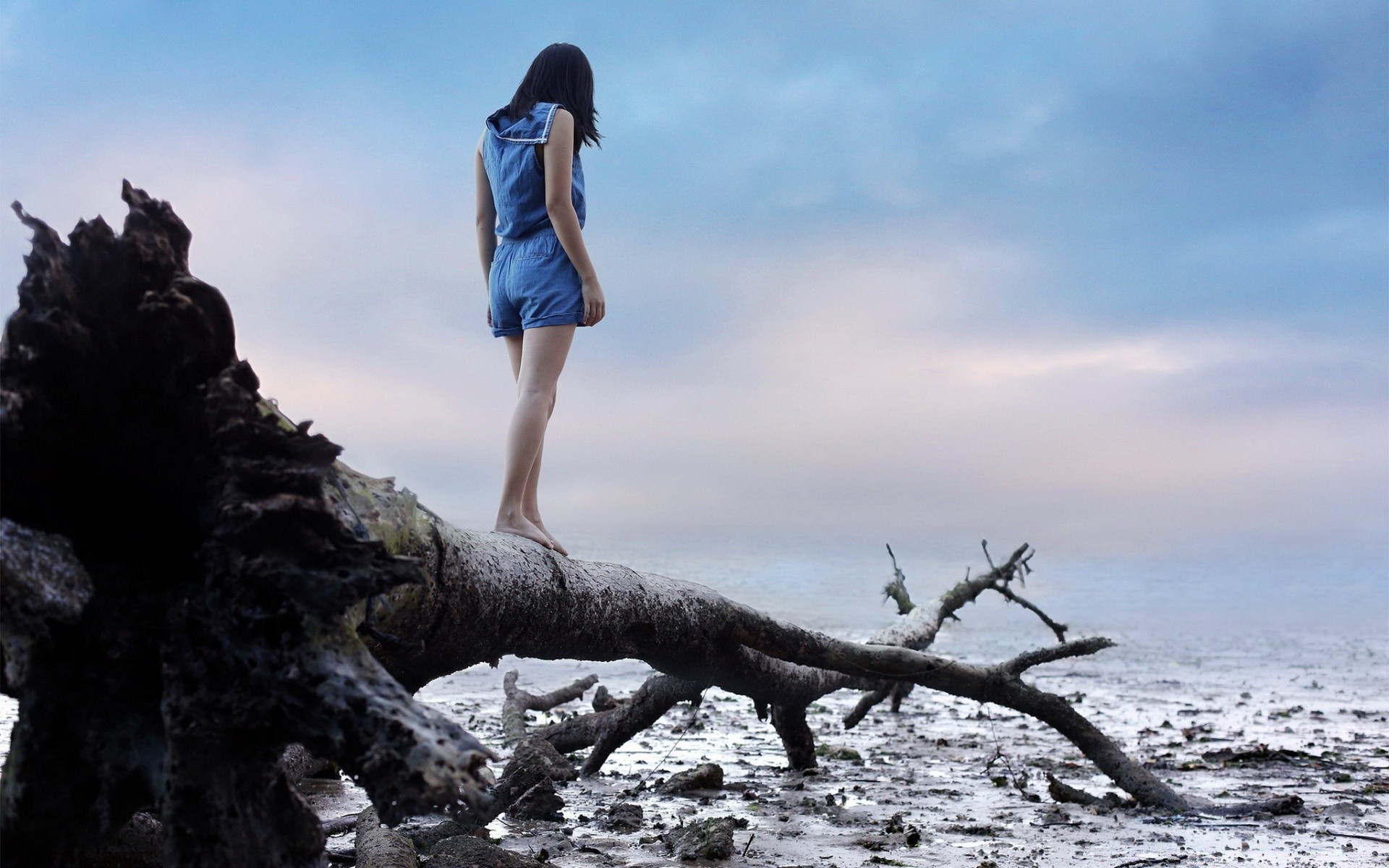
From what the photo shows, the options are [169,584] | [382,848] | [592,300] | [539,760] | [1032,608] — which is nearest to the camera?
[169,584]

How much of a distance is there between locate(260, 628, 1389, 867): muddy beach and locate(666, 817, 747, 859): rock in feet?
0.12

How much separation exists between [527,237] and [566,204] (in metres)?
0.33

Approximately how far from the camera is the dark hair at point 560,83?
468 centimetres

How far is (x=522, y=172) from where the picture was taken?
4539mm

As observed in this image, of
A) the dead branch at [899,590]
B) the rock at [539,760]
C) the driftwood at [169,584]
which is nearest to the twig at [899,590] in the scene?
the dead branch at [899,590]

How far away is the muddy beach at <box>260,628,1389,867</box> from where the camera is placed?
3.93m

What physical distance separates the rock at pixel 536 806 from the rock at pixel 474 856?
32.7 inches

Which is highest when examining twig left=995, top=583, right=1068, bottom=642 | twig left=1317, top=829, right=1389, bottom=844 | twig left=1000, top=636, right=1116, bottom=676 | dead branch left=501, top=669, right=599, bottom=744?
twig left=995, top=583, right=1068, bottom=642

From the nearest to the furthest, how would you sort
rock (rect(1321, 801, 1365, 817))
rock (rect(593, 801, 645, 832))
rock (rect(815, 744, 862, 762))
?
rock (rect(593, 801, 645, 832)) < rock (rect(1321, 801, 1365, 817)) < rock (rect(815, 744, 862, 762))

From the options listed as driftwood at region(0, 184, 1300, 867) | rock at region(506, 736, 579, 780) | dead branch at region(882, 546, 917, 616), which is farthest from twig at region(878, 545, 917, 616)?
driftwood at region(0, 184, 1300, 867)

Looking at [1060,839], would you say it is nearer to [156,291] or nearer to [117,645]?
[117,645]

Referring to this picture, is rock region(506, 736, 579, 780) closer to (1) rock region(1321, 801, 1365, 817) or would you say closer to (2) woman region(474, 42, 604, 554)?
(2) woman region(474, 42, 604, 554)

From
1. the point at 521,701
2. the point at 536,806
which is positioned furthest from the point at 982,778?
the point at 521,701

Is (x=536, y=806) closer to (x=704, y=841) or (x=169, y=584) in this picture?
(x=704, y=841)
